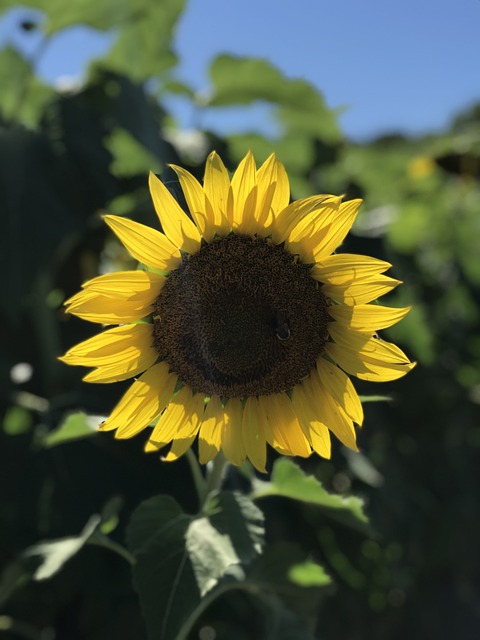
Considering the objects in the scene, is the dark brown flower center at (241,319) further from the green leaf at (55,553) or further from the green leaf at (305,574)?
the green leaf at (305,574)

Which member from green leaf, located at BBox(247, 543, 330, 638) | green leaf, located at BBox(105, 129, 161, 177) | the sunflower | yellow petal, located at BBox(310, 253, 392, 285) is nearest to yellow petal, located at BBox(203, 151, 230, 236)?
the sunflower

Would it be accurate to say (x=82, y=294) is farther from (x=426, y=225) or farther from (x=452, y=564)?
(x=452, y=564)

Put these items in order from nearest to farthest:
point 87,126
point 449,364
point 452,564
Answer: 1. point 87,126
2. point 449,364
3. point 452,564

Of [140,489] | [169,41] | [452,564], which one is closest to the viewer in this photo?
[140,489]

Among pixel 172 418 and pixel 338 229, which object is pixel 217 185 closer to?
pixel 338 229

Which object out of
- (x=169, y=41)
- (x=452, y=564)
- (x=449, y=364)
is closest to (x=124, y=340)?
(x=169, y=41)

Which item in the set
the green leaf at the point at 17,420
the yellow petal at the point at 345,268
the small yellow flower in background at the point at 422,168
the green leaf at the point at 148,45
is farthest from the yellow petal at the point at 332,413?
the small yellow flower in background at the point at 422,168
